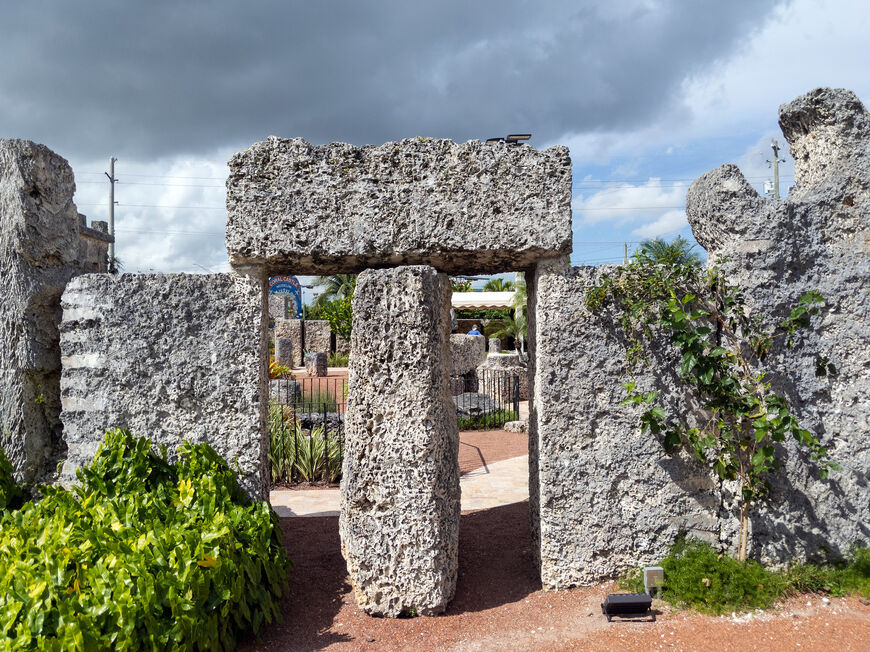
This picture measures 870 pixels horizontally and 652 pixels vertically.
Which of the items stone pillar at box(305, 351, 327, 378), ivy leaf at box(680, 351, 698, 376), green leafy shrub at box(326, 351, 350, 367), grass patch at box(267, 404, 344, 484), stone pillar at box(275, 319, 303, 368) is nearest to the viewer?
ivy leaf at box(680, 351, 698, 376)

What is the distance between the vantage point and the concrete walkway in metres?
6.16

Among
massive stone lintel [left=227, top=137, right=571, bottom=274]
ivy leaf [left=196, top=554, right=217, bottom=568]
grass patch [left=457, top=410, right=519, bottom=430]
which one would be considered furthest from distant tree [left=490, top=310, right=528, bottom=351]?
ivy leaf [left=196, top=554, right=217, bottom=568]

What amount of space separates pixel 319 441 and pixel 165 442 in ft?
12.3

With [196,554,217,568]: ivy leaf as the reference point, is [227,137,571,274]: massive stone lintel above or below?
above

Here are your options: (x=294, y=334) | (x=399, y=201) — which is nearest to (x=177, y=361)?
(x=399, y=201)

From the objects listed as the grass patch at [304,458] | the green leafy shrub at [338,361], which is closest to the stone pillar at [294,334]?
the green leafy shrub at [338,361]

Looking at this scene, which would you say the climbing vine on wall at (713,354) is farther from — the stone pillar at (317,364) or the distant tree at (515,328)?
the stone pillar at (317,364)

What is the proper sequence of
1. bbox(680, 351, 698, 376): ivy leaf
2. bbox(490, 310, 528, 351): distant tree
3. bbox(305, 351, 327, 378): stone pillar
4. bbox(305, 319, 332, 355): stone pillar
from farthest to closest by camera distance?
bbox(305, 319, 332, 355): stone pillar, bbox(305, 351, 327, 378): stone pillar, bbox(490, 310, 528, 351): distant tree, bbox(680, 351, 698, 376): ivy leaf

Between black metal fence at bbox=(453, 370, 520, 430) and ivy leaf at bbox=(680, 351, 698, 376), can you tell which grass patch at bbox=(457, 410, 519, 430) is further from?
ivy leaf at bbox=(680, 351, 698, 376)

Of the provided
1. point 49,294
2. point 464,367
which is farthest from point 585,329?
point 464,367

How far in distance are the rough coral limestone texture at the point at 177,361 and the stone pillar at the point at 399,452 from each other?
0.82 meters

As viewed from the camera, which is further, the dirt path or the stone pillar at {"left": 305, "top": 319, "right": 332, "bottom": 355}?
the stone pillar at {"left": 305, "top": 319, "right": 332, "bottom": 355}

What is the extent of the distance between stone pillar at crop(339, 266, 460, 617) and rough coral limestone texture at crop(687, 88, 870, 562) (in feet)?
6.81

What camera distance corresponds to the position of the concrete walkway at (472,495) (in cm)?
616
